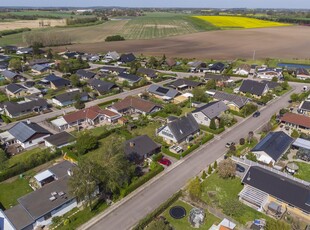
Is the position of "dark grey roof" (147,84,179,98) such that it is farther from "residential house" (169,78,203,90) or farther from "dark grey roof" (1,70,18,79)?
"dark grey roof" (1,70,18,79)

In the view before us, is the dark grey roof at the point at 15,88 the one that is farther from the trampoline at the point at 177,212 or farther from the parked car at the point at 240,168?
the parked car at the point at 240,168

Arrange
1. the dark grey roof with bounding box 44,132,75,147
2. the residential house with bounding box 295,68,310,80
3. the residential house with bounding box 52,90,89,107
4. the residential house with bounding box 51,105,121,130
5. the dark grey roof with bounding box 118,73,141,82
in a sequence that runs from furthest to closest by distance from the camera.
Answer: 1. the residential house with bounding box 295,68,310,80
2. the dark grey roof with bounding box 118,73,141,82
3. the residential house with bounding box 52,90,89,107
4. the residential house with bounding box 51,105,121,130
5. the dark grey roof with bounding box 44,132,75,147

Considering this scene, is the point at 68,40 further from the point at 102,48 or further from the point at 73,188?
the point at 73,188

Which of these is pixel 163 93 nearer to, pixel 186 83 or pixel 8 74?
pixel 186 83

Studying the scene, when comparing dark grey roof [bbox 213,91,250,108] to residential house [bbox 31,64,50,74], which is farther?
residential house [bbox 31,64,50,74]

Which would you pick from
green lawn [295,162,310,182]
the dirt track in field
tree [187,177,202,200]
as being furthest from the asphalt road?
the dirt track in field

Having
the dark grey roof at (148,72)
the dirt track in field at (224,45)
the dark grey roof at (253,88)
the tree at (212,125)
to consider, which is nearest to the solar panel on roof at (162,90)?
the dark grey roof at (148,72)

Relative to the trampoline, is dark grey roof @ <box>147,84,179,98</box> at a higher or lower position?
higher
